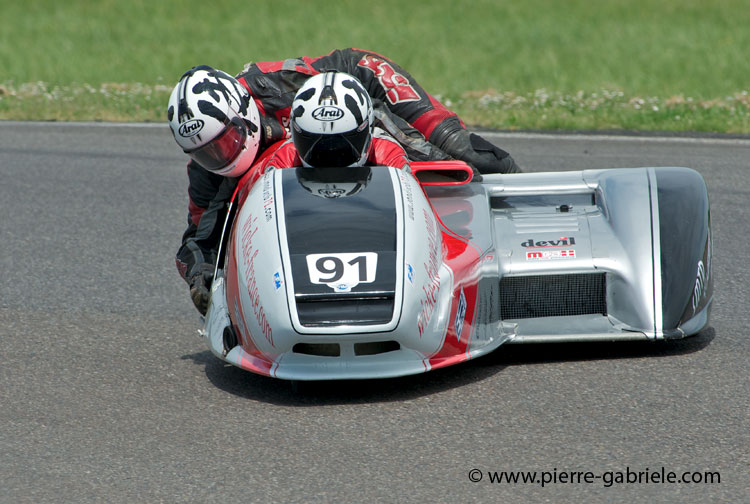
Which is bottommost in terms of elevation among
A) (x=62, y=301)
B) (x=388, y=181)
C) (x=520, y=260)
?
(x=62, y=301)

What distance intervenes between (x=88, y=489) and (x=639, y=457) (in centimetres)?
178

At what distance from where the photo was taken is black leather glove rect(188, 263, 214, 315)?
484cm

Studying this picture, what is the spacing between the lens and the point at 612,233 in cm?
469

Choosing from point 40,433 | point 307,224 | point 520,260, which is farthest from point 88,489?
point 520,260

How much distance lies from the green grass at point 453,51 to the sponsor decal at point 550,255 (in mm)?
6272

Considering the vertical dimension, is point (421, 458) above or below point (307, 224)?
below

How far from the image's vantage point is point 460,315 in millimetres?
4258

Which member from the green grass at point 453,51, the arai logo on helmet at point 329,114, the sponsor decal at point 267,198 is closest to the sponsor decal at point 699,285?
the arai logo on helmet at point 329,114

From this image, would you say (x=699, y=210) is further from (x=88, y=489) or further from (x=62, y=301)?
(x=62, y=301)

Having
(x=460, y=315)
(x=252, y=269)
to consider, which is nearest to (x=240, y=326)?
(x=252, y=269)

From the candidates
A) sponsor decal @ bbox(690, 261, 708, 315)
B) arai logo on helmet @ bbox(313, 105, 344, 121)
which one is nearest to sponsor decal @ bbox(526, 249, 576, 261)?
sponsor decal @ bbox(690, 261, 708, 315)

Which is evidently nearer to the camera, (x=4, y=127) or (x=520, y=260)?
→ (x=520, y=260)

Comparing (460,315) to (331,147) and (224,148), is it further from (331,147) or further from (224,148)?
(224,148)

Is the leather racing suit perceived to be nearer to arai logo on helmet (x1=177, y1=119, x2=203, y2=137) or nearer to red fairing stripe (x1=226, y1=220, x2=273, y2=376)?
arai logo on helmet (x1=177, y1=119, x2=203, y2=137)
